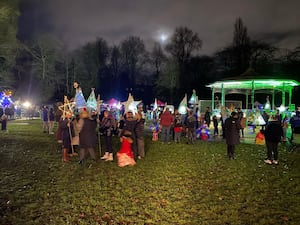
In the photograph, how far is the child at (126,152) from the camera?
32.2 ft

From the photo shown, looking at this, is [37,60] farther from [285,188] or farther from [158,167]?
[285,188]

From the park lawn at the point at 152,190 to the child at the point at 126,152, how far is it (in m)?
0.30

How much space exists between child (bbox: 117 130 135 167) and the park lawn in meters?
0.30

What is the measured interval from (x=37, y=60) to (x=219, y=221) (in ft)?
156

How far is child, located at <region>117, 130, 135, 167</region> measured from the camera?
9.80 meters

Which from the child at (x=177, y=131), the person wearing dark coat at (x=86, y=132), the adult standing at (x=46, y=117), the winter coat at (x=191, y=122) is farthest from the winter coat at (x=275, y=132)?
the adult standing at (x=46, y=117)

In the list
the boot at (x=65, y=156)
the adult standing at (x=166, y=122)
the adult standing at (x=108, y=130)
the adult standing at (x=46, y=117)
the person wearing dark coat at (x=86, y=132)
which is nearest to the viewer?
the person wearing dark coat at (x=86, y=132)

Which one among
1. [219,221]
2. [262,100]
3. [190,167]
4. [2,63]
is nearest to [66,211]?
[219,221]

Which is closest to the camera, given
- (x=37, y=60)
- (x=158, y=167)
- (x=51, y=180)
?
(x=51, y=180)

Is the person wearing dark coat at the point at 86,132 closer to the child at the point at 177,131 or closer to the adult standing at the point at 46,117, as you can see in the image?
the child at the point at 177,131

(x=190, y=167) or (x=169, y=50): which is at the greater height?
(x=169, y=50)

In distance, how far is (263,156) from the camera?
456 inches

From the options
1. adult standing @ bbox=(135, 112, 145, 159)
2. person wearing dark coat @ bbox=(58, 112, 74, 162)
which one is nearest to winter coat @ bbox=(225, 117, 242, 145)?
adult standing @ bbox=(135, 112, 145, 159)

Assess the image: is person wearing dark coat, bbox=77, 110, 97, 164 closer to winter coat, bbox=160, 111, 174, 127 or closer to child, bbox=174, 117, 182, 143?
winter coat, bbox=160, 111, 174, 127
